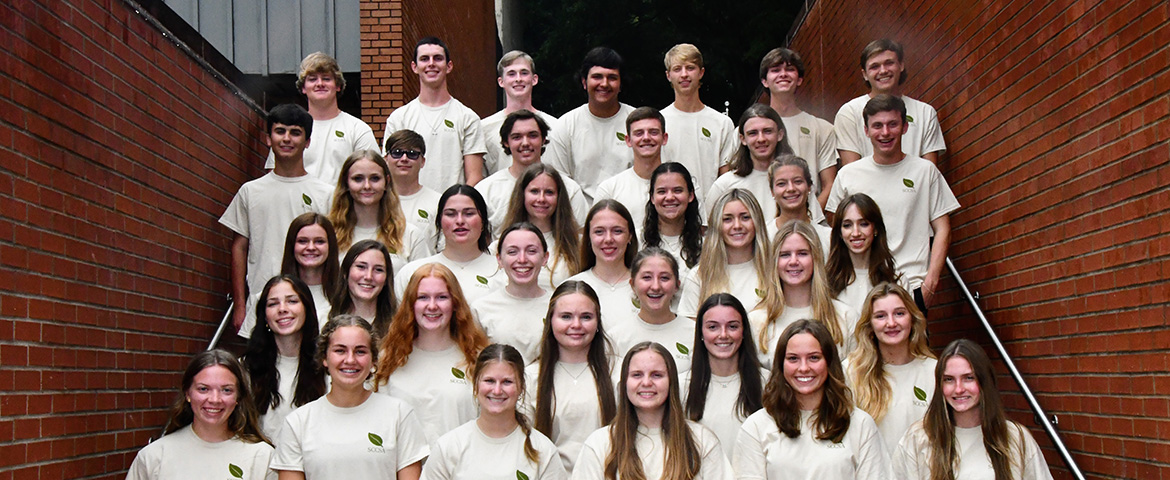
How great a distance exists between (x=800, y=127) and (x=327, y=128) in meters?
3.27

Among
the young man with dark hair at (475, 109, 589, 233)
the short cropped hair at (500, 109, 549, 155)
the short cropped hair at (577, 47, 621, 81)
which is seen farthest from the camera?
the short cropped hair at (577, 47, 621, 81)

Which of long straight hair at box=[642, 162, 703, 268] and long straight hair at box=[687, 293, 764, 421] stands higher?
long straight hair at box=[642, 162, 703, 268]

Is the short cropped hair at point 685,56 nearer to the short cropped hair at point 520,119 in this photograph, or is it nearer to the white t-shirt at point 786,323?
the short cropped hair at point 520,119

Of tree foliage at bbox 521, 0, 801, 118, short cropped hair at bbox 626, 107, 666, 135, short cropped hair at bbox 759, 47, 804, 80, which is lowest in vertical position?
short cropped hair at bbox 626, 107, 666, 135

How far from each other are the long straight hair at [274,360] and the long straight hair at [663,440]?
158 cm

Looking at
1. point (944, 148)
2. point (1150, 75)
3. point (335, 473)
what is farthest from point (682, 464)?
point (944, 148)

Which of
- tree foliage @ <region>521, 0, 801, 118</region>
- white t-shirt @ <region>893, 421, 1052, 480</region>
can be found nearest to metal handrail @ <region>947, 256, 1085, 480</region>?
white t-shirt @ <region>893, 421, 1052, 480</region>

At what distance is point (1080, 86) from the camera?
18.1ft

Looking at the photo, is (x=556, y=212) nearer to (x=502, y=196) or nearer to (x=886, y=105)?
(x=502, y=196)

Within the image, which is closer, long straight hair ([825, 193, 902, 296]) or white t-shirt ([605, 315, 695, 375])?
white t-shirt ([605, 315, 695, 375])

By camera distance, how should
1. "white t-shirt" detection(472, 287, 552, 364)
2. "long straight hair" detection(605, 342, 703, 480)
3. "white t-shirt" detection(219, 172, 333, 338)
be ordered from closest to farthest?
1. "long straight hair" detection(605, 342, 703, 480)
2. "white t-shirt" detection(472, 287, 552, 364)
3. "white t-shirt" detection(219, 172, 333, 338)

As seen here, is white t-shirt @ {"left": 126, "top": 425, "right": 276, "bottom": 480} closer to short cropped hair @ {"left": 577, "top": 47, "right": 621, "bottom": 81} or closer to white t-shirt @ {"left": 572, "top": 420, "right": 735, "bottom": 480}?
white t-shirt @ {"left": 572, "top": 420, "right": 735, "bottom": 480}

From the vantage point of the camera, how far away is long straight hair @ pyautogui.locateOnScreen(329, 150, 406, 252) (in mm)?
6988

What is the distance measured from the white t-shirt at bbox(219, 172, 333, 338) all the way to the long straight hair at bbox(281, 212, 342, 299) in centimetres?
67
